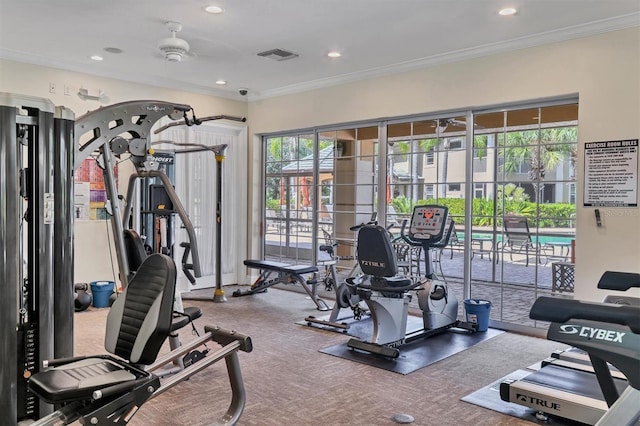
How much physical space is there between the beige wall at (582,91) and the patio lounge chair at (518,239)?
459 millimetres

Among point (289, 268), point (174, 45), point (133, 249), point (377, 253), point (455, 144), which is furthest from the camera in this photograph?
point (289, 268)

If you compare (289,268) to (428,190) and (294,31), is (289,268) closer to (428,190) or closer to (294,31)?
(428,190)

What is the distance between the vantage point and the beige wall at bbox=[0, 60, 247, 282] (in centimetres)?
545

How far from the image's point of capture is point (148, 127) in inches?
143

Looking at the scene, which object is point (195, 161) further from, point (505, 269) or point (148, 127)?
point (505, 269)

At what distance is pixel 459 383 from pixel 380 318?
0.92m

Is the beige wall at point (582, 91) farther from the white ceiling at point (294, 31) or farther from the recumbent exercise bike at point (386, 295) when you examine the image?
the recumbent exercise bike at point (386, 295)

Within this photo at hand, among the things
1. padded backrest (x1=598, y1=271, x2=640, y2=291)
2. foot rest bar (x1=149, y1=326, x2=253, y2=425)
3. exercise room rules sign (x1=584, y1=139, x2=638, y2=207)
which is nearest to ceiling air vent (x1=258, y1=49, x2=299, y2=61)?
exercise room rules sign (x1=584, y1=139, x2=638, y2=207)

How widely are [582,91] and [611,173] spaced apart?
2.52ft

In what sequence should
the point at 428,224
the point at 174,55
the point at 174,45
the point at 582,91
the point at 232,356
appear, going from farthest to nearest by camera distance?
the point at 428,224, the point at 174,55, the point at 174,45, the point at 582,91, the point at 232,356

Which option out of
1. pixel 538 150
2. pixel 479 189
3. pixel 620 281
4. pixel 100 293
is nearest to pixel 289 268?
pixel 100 293

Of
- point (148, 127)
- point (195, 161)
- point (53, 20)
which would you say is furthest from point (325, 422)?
point (195, 161)

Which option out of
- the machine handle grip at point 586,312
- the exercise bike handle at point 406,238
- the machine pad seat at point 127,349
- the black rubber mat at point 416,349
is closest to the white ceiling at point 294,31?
the exercise bike handle at point 406,238

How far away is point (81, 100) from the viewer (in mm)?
5875
